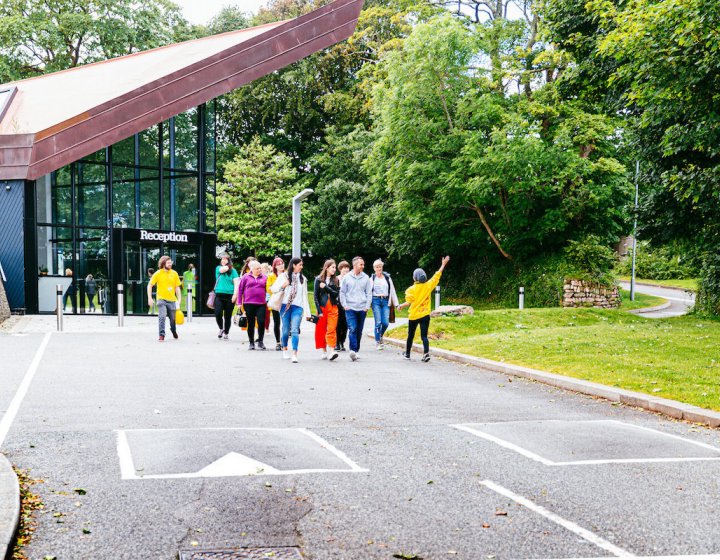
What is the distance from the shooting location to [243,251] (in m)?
49.1

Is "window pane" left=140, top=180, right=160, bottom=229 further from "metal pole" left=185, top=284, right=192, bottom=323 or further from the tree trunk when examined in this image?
the tree trunk

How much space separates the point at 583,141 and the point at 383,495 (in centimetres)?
2761

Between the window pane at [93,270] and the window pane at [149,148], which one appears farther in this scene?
the window pane at [149,148]

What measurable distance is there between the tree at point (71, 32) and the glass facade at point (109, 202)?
16172mm

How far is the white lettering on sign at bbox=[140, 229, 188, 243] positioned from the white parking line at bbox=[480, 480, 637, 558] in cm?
2331

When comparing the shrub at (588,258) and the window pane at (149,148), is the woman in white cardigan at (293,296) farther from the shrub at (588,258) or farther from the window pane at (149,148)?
the shrub at (588,258)

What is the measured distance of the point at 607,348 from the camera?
563 inches

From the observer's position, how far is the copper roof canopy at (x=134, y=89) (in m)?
25.7

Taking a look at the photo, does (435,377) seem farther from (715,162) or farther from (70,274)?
(70,274)

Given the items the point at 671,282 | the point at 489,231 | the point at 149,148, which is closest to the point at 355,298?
the point at 149,148

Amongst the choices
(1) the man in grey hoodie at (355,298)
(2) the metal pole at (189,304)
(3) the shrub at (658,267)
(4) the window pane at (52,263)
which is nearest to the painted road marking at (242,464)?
(1) the man in grey hoodie at (355,298)

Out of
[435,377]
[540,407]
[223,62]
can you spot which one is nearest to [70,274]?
[223,62]

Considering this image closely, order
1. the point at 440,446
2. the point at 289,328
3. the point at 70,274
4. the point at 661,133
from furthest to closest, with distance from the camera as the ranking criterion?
the point at 70,274 → the point at 661,133 → the point at 289,328 → the point at 440,446

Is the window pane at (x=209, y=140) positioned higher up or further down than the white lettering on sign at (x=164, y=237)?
higher up
